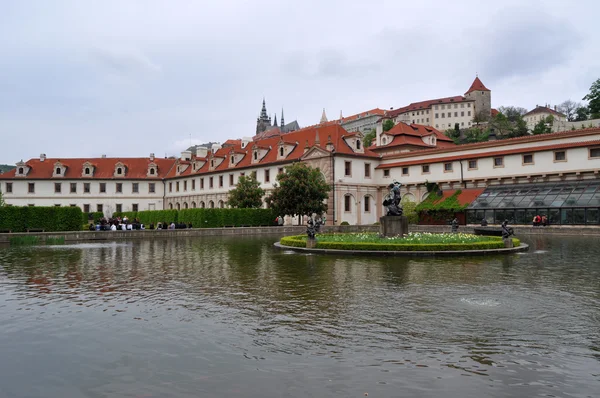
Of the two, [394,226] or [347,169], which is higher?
[347,169]

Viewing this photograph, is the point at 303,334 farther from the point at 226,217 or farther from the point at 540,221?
the point at 226,217

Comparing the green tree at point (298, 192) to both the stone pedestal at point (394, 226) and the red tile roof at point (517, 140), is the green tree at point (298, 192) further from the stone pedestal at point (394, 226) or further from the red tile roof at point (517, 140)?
the stone pedestal at point (394, 226)

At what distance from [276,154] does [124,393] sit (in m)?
60.0

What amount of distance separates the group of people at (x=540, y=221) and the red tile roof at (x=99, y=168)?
63.1 meters

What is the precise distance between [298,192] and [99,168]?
5070 cm

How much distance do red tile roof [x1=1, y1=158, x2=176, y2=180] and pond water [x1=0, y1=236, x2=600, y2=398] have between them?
7118 cm

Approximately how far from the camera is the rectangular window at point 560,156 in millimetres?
45037

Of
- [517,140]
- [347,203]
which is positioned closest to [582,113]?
[517,140]

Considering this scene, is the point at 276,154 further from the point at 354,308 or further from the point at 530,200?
the point at 354,308

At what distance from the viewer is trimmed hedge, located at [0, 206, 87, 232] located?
123ft

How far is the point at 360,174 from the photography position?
194 feet

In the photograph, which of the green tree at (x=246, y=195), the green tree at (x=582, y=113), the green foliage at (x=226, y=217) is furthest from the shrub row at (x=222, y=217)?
the green tree at (x=582, y=113)

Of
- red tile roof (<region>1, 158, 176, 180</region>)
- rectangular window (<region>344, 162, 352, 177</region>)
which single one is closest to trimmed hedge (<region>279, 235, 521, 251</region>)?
rectangular window (<region>344, 162, 352, 177</region>)

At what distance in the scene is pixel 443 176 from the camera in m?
53.7
